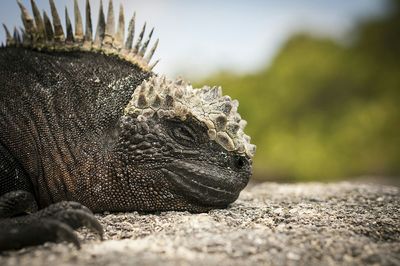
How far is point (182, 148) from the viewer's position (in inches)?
159

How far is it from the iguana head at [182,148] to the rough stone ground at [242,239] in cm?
23

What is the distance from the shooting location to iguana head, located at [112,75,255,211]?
13.0 feet

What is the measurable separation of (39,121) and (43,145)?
9.4 inches

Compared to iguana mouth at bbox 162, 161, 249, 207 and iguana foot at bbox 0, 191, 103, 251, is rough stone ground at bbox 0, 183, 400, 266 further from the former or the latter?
iguana mouth at bbox 162, 161, 249, 207

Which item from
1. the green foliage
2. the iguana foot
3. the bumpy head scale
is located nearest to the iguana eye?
the bumpy head scale

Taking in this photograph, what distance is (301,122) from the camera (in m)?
19.3

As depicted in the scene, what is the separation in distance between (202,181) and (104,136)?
1.03 meters

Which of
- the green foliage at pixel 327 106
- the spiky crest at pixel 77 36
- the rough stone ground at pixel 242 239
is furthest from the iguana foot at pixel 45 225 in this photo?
the green foliage at pixel 327 106

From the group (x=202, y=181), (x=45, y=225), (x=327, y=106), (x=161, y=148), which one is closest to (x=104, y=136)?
(x=161, y=148)

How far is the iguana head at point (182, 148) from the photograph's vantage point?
156 inches

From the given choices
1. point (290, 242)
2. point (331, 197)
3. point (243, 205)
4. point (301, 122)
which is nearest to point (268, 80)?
point (301, 122)

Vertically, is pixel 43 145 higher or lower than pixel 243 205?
higher

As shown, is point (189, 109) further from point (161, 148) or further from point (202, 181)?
point (202, 181)

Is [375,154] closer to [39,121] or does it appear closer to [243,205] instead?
[243,205]
